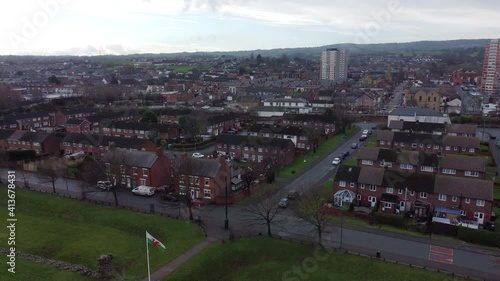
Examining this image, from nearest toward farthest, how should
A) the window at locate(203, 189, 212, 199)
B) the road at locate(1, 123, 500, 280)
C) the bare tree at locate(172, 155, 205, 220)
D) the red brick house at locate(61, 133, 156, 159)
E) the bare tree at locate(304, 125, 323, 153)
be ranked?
the road at locate(1, 123, 500, 280) < the bare tree at locate(172, 155, 205, 220) < the window at locate(203, 189, 212, 199) < the red brick house at locate(61, 133, 156, 159) < the bare tree at locate(304, 125, 323, 153)

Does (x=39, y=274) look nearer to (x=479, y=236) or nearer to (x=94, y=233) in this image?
(x=94, y=233)

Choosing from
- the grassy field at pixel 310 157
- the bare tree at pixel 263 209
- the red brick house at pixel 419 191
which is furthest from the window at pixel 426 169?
the bare tree at pixel 263 209

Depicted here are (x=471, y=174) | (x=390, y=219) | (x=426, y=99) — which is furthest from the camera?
(x=426, y=99)

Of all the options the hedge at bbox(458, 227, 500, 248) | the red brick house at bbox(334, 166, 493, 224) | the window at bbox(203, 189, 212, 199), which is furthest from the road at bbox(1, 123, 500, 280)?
the red brick house at bbox(334, 166, 493, 224)

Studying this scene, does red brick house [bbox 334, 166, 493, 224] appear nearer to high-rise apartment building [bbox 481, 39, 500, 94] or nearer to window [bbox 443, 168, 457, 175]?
window [bbox 443, 168, 457, 175]

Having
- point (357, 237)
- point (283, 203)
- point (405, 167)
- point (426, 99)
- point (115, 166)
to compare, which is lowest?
point (357, 237)

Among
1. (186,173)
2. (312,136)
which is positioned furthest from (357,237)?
(312,136)
